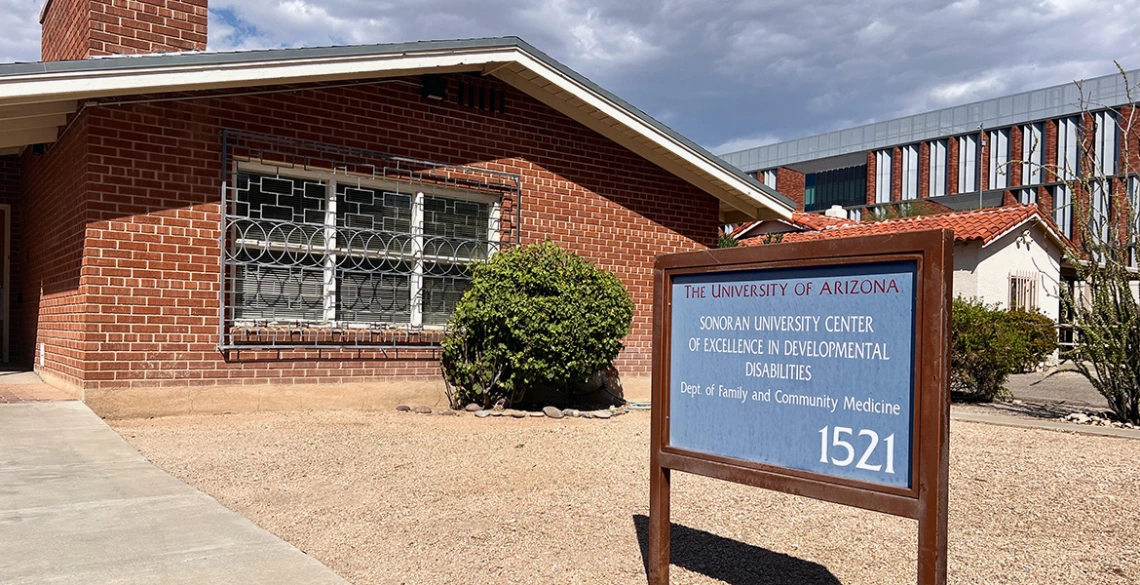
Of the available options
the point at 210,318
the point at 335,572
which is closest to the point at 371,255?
the point at 210,318

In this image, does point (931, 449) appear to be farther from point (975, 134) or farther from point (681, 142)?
point (975, 134)

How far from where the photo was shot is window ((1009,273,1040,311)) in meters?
20.8

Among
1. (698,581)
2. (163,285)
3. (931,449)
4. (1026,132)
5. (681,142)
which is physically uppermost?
(1026,132)

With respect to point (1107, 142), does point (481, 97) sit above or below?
below

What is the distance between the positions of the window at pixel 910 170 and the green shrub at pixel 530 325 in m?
47.7

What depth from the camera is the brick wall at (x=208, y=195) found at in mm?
8078

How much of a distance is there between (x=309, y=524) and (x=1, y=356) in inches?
396

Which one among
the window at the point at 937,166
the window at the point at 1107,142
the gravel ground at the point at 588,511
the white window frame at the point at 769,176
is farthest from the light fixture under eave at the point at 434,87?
the white window frame at the point at 769,176

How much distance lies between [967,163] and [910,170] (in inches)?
149

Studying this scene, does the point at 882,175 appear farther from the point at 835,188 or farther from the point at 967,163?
the point at 967,163

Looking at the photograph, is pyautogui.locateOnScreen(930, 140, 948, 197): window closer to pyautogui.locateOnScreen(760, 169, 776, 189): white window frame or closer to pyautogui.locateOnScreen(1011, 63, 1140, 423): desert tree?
pyautogui.locateOnScreen(760, 169, 776, 189): white window frame

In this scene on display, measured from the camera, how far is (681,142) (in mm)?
11141

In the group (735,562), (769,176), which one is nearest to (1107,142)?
(769,176)

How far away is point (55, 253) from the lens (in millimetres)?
9312
